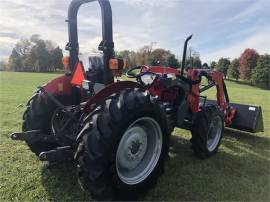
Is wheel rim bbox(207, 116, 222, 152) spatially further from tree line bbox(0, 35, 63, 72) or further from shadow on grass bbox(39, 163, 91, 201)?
tree line bbox(0, 35, 63, 72)

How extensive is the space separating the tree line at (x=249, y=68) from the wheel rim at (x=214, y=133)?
116 feet

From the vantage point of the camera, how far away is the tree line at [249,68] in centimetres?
3947

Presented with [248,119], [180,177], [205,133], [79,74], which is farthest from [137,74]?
[248,119]

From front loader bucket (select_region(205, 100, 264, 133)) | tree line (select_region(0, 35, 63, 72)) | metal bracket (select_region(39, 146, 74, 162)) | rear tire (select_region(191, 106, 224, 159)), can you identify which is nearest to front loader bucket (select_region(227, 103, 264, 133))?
front loader bucket (select_region(205, 100, 264, 133))

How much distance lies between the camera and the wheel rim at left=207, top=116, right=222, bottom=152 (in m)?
5.06

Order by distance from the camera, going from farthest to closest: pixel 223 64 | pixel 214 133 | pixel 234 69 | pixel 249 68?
pixel 234 69
pixel 223 64
pixel 249 68
pixel 214 133

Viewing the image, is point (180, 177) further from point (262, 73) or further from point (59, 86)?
point (262, 73)

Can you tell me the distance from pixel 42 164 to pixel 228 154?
10.5 feet

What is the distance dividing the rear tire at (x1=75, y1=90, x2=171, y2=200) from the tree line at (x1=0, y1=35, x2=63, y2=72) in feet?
136

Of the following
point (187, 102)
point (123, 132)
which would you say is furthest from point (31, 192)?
point (187, 102)

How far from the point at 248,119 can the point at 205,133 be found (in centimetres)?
194

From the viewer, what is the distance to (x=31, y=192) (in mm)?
3385

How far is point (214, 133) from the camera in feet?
17.1

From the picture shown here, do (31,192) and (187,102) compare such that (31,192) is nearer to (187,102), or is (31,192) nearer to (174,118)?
(174,118)
